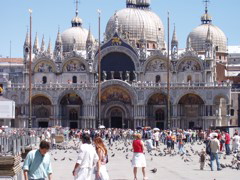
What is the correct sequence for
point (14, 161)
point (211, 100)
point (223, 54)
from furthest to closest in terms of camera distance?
point (223, 54)
point (211, 100)
point (14, 161)

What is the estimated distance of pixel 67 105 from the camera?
8994cm

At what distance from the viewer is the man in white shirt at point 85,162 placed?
701 inches

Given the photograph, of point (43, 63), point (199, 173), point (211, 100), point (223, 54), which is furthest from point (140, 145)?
point (223, 54)

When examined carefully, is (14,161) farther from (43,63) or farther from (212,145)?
(43,63)

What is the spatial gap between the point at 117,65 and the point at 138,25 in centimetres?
1185

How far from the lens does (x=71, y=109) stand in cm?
9019

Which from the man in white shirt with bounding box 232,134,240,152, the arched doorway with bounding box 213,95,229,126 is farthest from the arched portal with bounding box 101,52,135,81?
the man in white shirt with bounding box 232,134,240,152

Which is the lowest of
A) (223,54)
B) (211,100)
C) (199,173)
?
(199,173)

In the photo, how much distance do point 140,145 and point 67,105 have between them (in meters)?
66.3

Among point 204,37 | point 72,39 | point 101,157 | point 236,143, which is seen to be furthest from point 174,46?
point 101,157

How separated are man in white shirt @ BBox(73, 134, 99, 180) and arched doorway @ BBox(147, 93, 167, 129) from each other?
230 ft

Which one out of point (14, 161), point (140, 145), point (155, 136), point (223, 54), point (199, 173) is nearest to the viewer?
point (14, 161)

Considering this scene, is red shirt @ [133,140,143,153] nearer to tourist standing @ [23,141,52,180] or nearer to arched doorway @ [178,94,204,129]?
tourist standing @ [23,141,52,180]

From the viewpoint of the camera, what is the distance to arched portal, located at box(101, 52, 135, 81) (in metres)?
89.9
